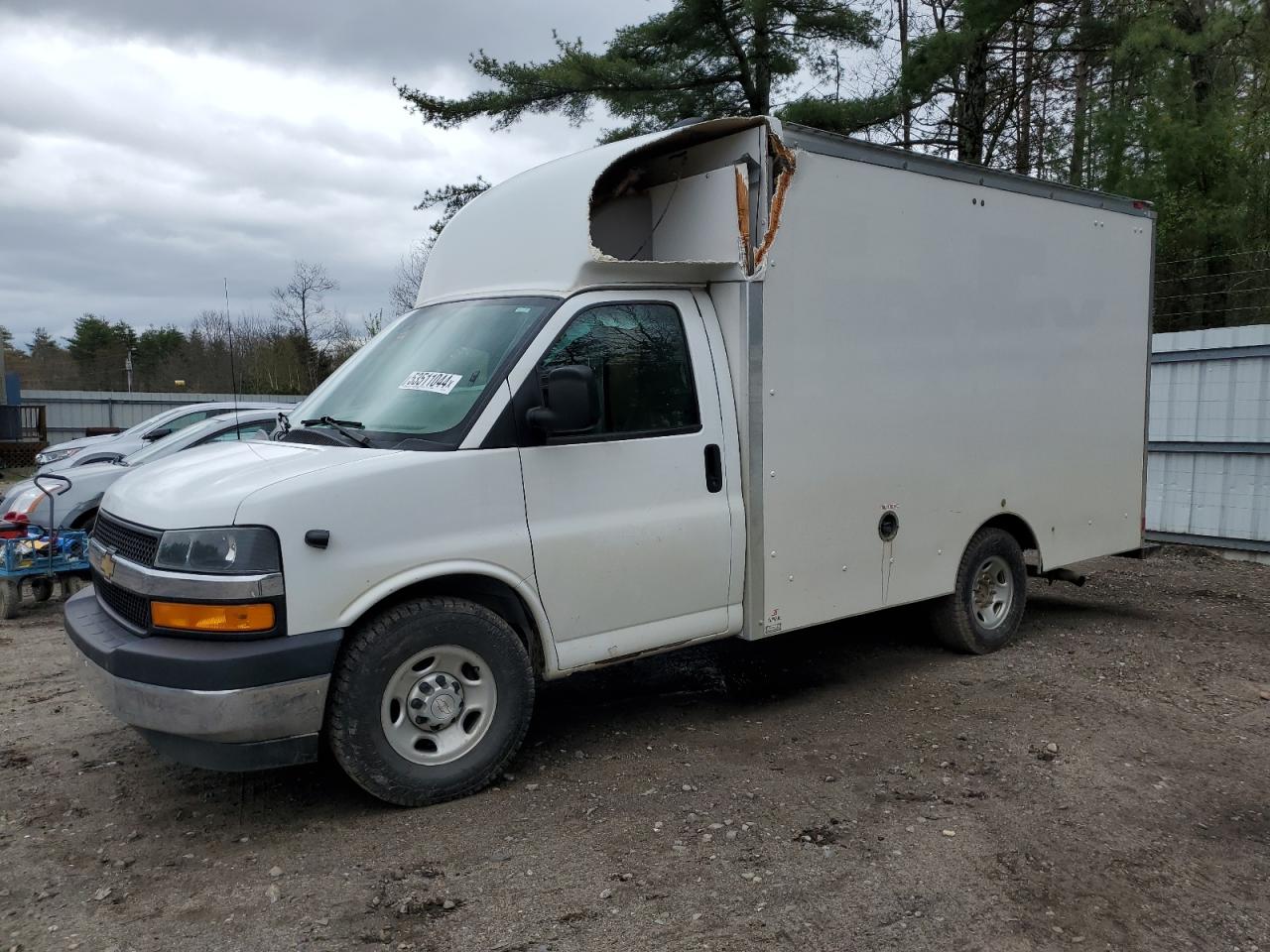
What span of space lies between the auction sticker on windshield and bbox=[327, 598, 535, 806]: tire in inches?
38.5

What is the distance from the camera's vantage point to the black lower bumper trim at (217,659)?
3.63 metres

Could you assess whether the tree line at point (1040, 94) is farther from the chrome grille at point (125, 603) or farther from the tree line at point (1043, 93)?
the chrome grille at point (125, 603)

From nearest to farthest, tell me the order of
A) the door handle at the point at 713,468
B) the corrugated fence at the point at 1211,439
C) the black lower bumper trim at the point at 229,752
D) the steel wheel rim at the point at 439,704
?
1. the black lower bumper trim at the point at 229,752
2. the steel wheel rim at the point at 439,704
3. the door handle at the point at 713,468
4. the corrugated fence at the point at 1211,439

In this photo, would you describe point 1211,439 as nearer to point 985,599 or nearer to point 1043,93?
point 985,599

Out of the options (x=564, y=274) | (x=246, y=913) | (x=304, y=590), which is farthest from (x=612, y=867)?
(x=564, y=274)

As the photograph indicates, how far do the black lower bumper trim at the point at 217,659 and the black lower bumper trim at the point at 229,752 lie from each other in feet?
0.87

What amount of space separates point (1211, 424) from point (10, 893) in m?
10.7

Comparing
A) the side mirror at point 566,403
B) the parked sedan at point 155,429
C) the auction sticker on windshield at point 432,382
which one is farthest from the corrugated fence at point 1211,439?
the parked sedan at point 155,429

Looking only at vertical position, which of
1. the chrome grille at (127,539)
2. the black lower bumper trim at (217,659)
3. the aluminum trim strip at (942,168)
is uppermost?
the aluminum trim strip at (942,168)

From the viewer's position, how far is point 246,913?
341cm

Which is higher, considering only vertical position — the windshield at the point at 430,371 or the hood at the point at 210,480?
the windshield at the point at 430,371

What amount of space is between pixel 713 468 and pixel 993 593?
2812 millimetres

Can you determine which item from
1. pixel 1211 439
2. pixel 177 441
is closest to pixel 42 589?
pixel 177 441

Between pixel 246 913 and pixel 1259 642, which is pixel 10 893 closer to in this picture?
pixel 246 913
